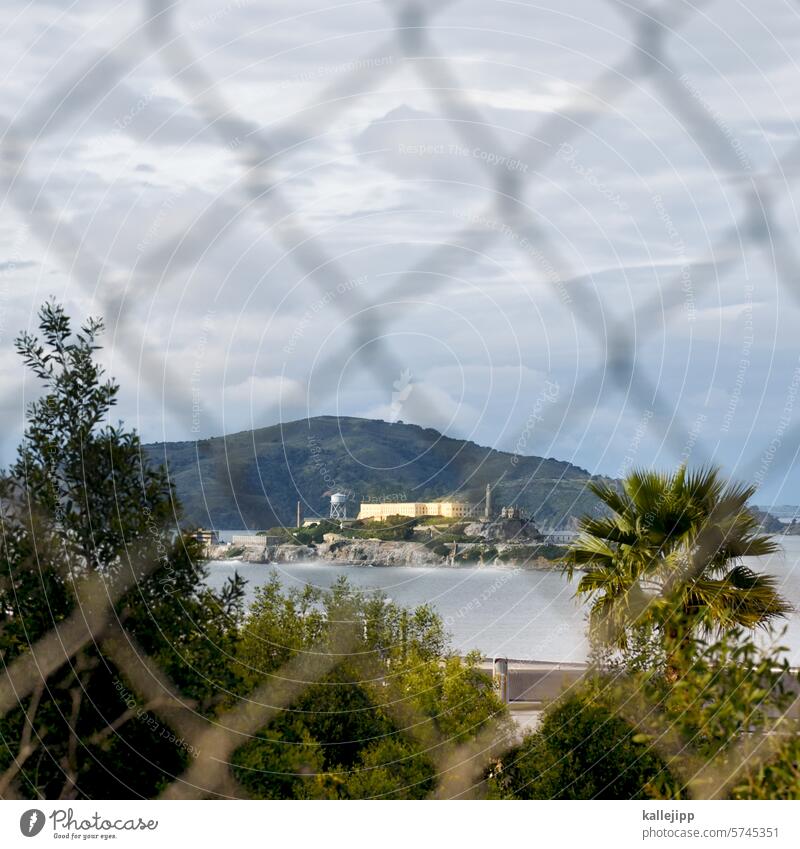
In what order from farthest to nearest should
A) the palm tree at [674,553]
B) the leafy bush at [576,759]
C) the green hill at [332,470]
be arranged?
the palm tree at [674,553], the leafy bush at [576,759], the green hill at [332,470]

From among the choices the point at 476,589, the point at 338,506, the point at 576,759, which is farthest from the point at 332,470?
the point at 576,759

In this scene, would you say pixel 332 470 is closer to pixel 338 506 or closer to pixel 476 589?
pixel 338 506

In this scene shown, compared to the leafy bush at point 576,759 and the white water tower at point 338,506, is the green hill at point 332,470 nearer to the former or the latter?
the white water tower at point 338,506

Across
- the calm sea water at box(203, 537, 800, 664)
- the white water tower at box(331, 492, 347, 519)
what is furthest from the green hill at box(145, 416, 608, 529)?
the calm sea water at box(203, 537, 800, 664)

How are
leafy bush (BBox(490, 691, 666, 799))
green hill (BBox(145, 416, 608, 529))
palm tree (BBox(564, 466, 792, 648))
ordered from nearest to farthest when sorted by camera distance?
green hill (BBox(145, 416, 608, 529))
leafy bush (BBox(490, 691, 666, 799))
palm tree (BBox(564, 466, 792, 648))

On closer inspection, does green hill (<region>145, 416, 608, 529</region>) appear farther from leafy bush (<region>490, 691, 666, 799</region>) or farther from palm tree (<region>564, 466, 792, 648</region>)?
leafy bush (<region>490, 691, 666, 799</region>)

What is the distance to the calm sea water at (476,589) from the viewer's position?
4301mm

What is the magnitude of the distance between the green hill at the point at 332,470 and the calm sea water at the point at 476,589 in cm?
26

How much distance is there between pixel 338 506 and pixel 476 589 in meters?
1.05

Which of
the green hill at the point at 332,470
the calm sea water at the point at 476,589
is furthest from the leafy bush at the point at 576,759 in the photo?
the green hill at the point at 332,470

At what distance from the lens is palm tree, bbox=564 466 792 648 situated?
466 centimetres

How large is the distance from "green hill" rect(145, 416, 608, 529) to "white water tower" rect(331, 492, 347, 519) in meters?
0.03

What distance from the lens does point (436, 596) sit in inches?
178
